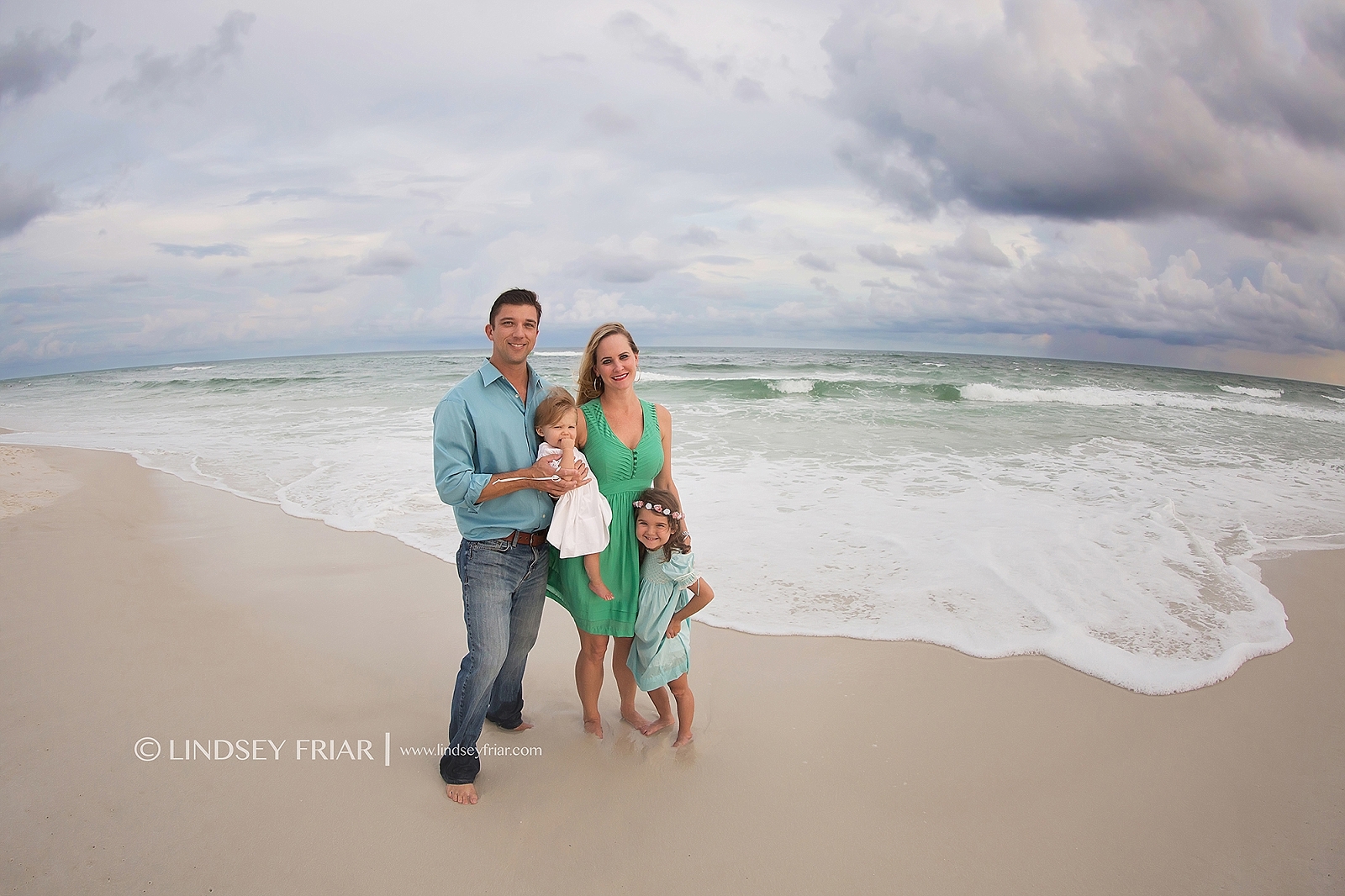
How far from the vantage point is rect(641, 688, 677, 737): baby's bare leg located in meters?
3.29

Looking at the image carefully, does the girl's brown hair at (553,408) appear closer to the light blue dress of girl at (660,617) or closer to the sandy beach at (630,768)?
the light blue dress of girl at (660,617)

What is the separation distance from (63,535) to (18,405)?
23.5m

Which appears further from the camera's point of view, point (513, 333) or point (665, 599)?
point (665, 599)

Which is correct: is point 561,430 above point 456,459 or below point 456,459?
above

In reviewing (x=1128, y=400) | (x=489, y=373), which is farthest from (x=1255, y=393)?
(x=489, y=373)

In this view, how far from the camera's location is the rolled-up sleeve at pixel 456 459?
264cm

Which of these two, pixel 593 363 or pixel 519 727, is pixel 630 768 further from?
pixel 593 363

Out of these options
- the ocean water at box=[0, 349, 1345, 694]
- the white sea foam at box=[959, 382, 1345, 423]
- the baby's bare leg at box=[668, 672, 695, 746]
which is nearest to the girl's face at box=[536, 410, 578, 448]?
the baby's bare leg at box=[668, 672, 695, 746]

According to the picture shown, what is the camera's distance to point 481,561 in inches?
110

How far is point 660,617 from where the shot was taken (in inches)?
120

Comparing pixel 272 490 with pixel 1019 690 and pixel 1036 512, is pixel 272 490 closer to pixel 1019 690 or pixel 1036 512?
pixel 1019 690

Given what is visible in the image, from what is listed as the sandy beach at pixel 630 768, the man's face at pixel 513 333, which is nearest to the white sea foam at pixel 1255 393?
the sandy beach at pixel 630 768

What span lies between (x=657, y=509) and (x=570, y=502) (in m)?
0.39

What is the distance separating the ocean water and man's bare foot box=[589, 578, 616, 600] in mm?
1776
